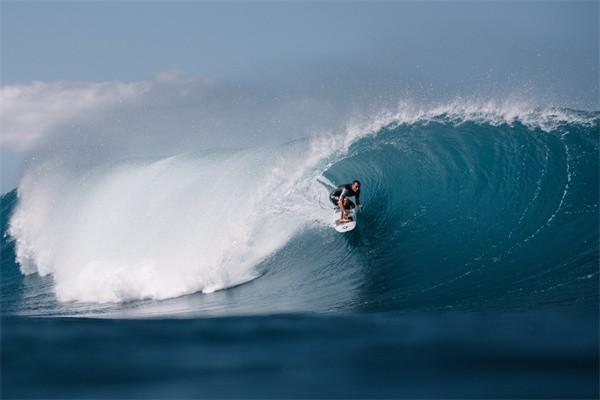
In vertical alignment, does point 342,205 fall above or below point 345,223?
above

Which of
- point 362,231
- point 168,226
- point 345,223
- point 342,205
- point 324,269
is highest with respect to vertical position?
point 168,226

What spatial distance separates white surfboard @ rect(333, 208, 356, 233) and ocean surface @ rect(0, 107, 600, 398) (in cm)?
18

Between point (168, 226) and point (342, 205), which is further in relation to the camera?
point (168, 226)

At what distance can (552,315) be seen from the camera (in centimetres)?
566

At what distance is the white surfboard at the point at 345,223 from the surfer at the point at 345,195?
80 millimetres

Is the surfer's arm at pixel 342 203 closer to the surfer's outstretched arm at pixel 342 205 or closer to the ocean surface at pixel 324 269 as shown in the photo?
the surfer's outstretched arm at pixel 342 205

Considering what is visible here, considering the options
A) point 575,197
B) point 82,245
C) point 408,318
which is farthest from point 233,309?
point 82,245

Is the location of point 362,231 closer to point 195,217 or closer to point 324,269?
point 324,269

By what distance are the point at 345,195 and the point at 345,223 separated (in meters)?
0.68

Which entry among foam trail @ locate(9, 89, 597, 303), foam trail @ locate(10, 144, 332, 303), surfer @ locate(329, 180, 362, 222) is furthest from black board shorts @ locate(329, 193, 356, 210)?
foam trail @ locate(10, 144, 332, 303)

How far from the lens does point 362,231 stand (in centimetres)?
1182

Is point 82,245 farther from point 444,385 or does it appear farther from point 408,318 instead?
point 444,385

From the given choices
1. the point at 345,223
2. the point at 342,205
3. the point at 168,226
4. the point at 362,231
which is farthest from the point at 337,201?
the point at 168,226

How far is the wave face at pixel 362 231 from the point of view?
8.41m
